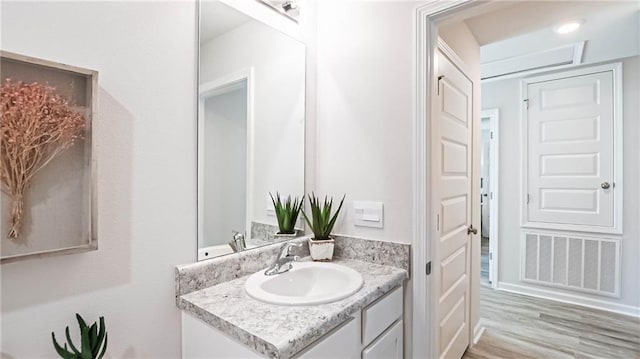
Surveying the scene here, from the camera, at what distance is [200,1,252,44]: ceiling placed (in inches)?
48.4

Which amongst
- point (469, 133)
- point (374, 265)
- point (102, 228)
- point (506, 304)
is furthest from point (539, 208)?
point (102, 228)

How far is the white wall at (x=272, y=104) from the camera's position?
1.44m

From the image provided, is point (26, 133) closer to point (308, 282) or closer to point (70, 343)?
point (70, 343)

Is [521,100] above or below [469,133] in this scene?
above

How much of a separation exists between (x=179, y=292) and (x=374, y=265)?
0.88 meters

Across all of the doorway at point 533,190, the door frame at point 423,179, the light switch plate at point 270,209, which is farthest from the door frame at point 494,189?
the light switch plate at point 270,209

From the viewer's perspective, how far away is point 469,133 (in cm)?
219

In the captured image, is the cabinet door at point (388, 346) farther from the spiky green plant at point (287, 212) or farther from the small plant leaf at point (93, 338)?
the small plant leaf at point (93, 338)

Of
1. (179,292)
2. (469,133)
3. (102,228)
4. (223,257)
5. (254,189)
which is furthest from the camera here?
(469,133)

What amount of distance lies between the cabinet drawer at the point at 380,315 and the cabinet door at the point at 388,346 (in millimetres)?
29

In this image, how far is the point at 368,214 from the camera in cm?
157

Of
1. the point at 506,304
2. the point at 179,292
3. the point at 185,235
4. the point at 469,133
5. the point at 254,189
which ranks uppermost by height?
the point at 469,133

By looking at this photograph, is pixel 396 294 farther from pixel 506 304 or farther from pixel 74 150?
pixel 506 304

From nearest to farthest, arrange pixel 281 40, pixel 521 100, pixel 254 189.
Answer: pixel 254 189 < pixel 281 40 < pixel 521 100
